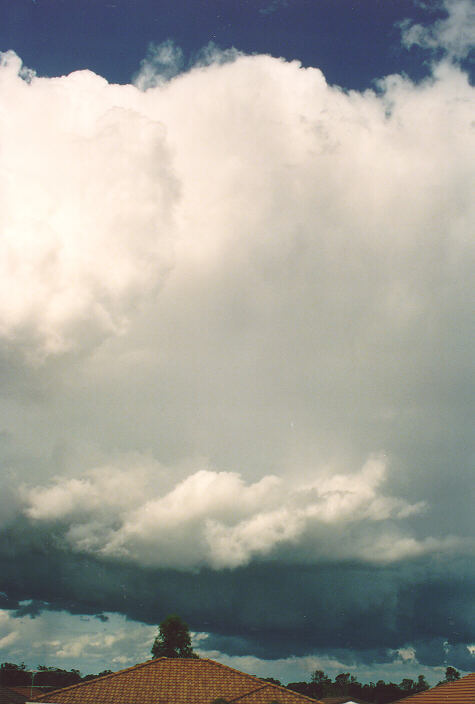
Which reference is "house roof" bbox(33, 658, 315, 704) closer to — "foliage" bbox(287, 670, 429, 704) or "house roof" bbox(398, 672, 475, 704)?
"house roof" bbox(398, 672, 475, 704)

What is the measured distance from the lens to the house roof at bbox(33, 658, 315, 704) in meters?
44.0

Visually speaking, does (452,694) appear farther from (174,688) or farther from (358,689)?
(358,689)

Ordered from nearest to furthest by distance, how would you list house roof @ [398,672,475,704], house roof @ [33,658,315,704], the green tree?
house roof @ [398,672,475,704] → house roof @ [33,658,315,704] → the green tree

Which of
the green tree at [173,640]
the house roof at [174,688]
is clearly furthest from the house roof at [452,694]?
the green tree at [173,640]

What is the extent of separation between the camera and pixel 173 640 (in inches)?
3671

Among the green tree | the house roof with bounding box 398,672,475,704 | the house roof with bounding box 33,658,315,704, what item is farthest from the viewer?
the green tree

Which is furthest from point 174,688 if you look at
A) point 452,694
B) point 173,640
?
point 173,640

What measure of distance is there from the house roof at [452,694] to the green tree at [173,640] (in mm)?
56758

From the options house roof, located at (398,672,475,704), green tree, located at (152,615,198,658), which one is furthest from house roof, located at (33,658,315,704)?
green tree, located at (152,615,198,658)

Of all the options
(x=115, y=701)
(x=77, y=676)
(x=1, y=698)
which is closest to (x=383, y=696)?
(x=77, y=676)

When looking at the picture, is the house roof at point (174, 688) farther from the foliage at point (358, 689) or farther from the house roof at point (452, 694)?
the foliage at point (358, 689)

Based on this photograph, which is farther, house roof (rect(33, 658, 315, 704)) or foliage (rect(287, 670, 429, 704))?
foliage (rect(287, 670, 429, 704))

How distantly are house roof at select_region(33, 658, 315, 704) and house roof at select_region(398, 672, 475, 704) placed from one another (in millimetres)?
8885

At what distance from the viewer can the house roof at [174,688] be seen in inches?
1732
